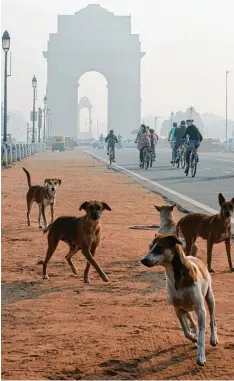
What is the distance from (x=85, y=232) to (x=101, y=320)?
1637 mm

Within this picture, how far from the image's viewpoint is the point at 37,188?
42.5ft

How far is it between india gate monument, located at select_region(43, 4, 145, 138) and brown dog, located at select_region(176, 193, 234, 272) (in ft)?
447

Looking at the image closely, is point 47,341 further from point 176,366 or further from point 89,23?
point 89,23

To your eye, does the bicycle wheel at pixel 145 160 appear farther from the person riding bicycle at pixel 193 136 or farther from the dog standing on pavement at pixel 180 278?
the dog standing on pavement at pixel 180 278

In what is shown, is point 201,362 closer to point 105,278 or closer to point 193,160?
point 105,278

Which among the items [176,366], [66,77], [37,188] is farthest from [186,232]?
[66,77]

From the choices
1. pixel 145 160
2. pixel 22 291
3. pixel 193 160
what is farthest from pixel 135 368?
pixel 145 160

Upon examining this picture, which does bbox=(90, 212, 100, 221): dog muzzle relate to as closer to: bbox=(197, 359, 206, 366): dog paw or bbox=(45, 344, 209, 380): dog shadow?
bbox=(45, 344, 209, 380): dog shadow

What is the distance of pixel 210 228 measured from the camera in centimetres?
856

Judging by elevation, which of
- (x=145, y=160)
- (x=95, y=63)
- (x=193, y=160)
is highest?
(x=95, y=63)

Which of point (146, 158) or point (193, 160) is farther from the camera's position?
point (146, 158)

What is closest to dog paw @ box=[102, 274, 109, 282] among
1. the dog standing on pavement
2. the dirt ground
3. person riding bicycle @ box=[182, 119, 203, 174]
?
the dirt ground

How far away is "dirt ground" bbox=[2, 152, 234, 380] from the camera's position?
526cm

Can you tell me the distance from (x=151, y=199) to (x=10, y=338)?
11.8m
